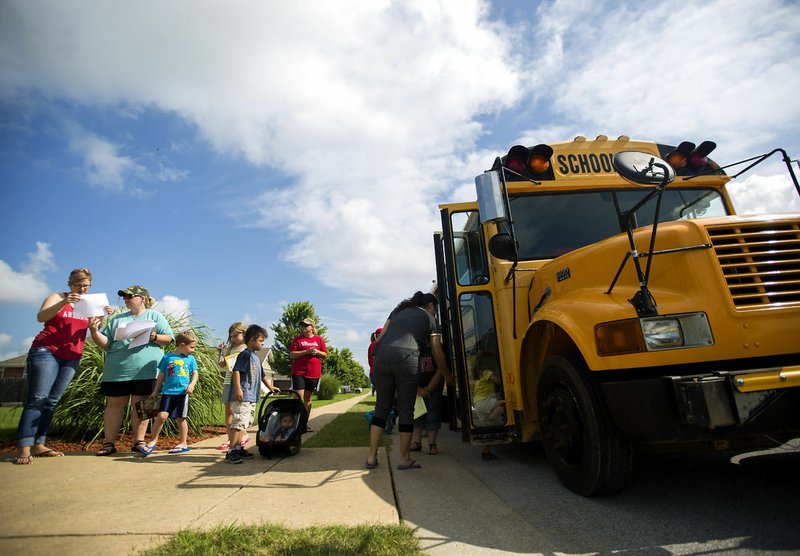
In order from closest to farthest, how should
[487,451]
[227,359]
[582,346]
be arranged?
[582,346], [487,451], [227,359]

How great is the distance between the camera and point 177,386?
4.58 m

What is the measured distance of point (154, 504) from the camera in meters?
2.56

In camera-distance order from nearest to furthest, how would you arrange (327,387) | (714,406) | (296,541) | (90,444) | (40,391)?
(714,406)
(296,541)
(40,391)
(90,444)
(327,387)

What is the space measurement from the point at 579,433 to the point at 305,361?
13.6 feet

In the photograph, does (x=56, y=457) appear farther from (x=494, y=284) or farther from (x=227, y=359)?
(x=494, y=284)

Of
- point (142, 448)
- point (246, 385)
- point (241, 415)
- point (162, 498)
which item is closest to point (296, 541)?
point (162, 498)

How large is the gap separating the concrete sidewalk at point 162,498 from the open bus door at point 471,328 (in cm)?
95

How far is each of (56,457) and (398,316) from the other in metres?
3.67

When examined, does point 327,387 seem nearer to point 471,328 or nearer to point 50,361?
point 50,361

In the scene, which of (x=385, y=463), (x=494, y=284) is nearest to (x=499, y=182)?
(x=494, y=284)

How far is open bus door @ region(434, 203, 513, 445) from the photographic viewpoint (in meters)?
3.47

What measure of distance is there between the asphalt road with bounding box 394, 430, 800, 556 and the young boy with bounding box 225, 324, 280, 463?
68.2 inches

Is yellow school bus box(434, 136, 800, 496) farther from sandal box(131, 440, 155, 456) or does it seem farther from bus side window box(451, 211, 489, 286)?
sandal box(131, 440, 155, 456)

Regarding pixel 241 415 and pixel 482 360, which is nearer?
pixel 482 360
